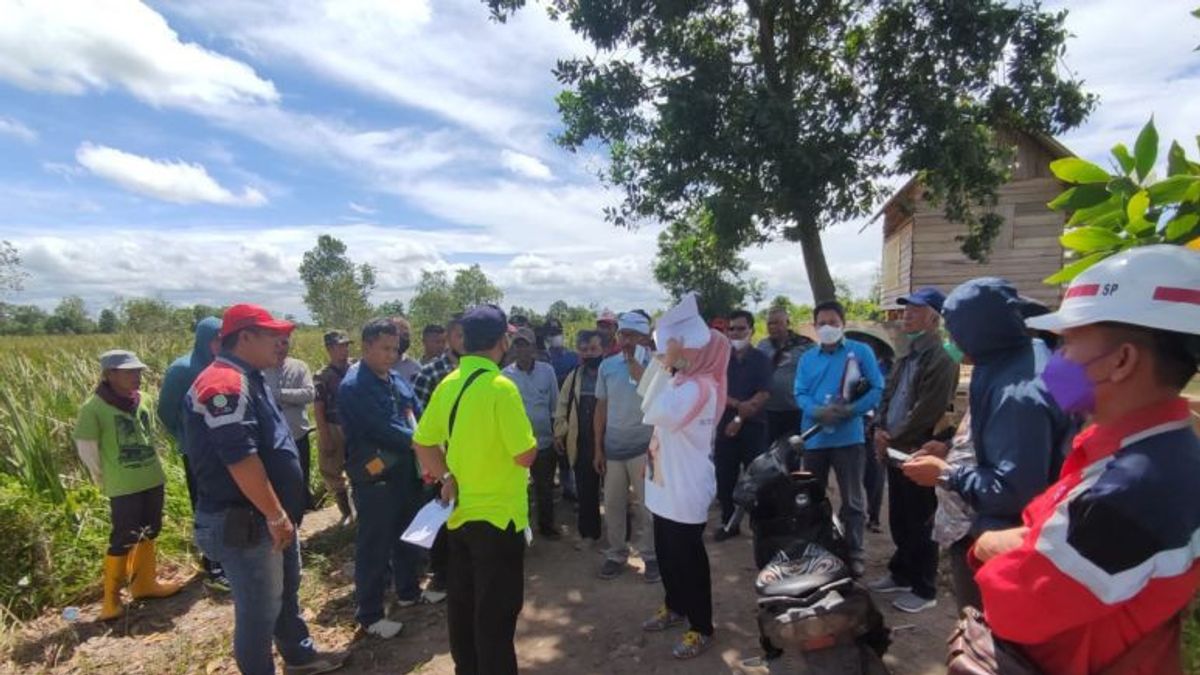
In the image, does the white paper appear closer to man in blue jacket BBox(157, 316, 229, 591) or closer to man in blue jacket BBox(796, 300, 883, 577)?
man in blue jacket BBox(157, 316, 229, 591)

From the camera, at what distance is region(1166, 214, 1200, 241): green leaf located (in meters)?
1.37

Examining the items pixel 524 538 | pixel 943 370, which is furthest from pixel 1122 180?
pixel 524 538

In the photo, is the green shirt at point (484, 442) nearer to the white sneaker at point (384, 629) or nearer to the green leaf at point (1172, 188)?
the white sneaker at point (384, 629)

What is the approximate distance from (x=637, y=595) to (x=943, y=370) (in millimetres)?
2502

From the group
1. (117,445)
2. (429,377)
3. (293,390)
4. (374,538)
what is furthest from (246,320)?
(293,390)

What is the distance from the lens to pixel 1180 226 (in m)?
1.38

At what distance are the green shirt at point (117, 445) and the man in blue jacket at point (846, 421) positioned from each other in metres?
4.75

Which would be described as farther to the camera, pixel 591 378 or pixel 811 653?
pixel 591 378

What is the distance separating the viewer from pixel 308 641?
3395 mm

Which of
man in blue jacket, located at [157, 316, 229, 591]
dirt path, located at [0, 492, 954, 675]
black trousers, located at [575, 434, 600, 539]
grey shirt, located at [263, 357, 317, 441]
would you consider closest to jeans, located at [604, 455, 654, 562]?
dirt path, located at [0, 492, 954, 675]

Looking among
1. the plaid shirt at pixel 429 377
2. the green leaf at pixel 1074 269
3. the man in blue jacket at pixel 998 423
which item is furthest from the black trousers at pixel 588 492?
the green leaf at pixel 1074 269

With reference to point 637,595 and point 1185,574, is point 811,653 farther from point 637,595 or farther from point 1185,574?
point 637,595

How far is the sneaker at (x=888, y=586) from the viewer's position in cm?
394

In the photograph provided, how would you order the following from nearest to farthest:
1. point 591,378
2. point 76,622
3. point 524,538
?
point 524,538 → point 76,622 → point 591,378
